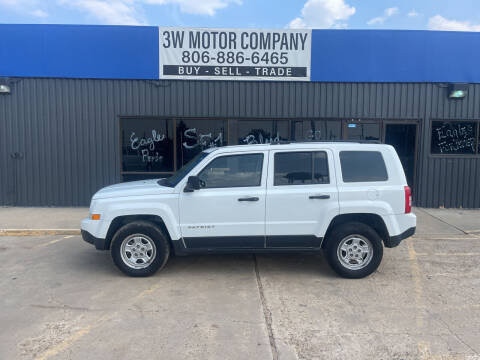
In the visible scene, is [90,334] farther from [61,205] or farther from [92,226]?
[61,205]

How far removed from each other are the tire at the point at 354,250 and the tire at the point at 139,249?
2.30 meters

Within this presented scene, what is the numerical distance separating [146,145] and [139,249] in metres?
5.58

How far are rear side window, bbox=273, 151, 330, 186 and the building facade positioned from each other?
5009 millimetres

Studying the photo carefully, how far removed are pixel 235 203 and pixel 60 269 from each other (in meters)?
2.90

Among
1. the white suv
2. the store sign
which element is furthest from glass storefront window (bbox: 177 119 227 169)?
the white suv

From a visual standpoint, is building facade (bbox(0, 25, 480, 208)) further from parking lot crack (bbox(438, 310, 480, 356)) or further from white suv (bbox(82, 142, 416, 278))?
parking lot crack (bbox(438, 310, 480, 356))

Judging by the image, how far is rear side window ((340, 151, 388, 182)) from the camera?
5148 millimetres

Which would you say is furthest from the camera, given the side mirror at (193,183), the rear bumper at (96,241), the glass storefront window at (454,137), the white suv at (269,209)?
the glass storefront window at (454,137)

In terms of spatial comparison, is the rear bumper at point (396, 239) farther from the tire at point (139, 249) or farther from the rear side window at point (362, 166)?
the tire at point (139, 249)

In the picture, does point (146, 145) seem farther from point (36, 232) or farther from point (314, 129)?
point (314, 129)

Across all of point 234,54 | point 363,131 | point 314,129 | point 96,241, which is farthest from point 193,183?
point 363,131

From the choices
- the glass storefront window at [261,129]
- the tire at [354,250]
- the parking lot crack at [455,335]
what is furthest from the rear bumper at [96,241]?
the glass storefront window at [261,129]

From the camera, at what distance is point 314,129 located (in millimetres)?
10211

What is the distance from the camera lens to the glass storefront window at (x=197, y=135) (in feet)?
33.4
